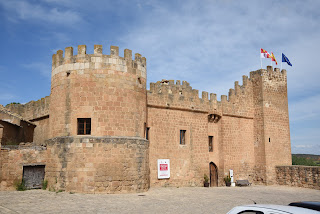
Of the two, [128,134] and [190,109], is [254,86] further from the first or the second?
[128,134]

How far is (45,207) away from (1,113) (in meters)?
9.12

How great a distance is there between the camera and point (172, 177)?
17906 millimetres

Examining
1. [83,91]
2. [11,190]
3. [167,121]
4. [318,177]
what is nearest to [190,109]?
[167,121]

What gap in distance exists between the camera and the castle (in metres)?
13.4

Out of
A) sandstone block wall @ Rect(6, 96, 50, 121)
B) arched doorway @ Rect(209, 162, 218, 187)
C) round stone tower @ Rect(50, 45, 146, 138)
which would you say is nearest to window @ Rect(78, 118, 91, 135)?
round stone tower @ Rect(50, 45, 146, 138)

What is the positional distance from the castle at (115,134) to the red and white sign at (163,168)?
8.2 inches

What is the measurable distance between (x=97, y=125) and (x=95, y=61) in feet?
9.87

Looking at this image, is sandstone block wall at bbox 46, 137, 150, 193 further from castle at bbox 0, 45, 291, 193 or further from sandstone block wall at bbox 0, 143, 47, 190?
sandstone block wall at bbox 0, 143, 47, 190

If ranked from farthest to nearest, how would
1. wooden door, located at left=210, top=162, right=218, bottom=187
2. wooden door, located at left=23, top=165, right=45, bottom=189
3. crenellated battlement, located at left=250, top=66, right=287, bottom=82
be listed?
crenellated battlement, located at left=250, top=66, right=287, bottom=82 → wooden door, located at left=210, top=162, right=218, bottom=187 → wooden door, located at left=23, top=165, right=45, bottom=189

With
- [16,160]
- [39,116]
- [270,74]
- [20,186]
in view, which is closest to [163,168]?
[20,186]

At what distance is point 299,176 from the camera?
20375mm

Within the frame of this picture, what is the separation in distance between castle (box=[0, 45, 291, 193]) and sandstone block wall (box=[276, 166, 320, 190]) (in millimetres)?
654

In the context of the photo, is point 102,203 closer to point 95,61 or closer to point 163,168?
point 95,61

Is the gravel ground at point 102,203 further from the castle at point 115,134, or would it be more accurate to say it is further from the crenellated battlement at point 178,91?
the crenellated battlement at point 178,91
